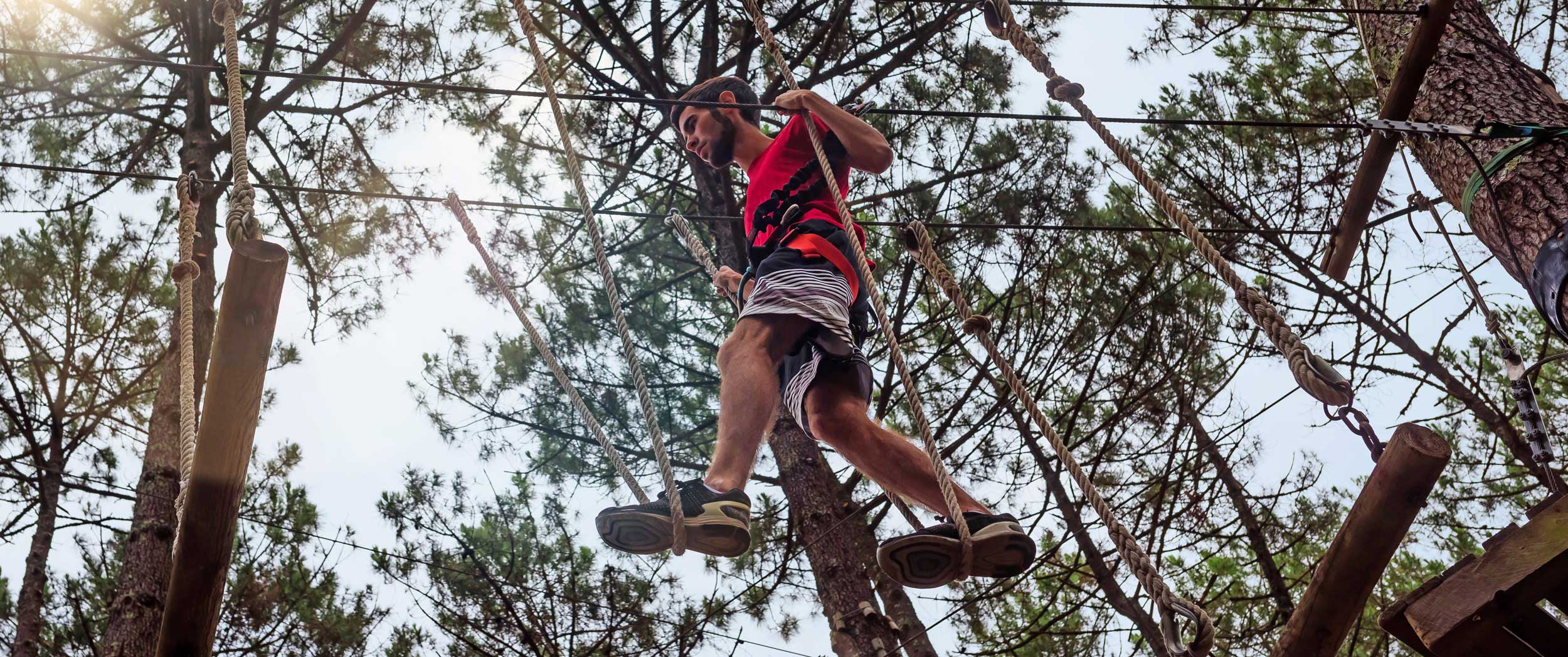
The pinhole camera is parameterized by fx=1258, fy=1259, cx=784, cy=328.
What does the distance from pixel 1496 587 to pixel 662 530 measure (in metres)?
1.40

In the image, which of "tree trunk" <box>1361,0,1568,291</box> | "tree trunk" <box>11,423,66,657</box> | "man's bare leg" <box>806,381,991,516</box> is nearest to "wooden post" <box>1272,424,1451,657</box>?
"man's bare leg" <box>806,381,991,516</box>

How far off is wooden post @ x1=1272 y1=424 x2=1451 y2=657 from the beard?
1.84 meters

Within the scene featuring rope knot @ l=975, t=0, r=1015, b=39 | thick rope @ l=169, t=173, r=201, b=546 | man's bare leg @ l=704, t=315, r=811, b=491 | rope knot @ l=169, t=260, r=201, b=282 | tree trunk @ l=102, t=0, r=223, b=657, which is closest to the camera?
thick rope @ l=169, t=173, r=201, b=546

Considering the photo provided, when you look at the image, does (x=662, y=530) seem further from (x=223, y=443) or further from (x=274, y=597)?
(x=274, y=597)

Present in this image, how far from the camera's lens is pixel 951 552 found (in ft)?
7.47

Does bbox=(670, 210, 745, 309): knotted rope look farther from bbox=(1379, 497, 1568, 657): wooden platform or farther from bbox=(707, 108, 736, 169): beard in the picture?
bbox=(1379, 497, 1568, 657): wooden platform

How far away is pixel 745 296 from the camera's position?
10.1 feet

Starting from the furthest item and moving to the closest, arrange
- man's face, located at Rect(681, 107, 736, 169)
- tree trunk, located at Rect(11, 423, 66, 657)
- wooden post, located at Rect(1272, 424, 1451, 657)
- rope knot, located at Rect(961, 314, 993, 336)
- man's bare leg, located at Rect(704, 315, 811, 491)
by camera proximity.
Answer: tree trunk, located at Rect(11, 423, 66, 657), man's face, located at Rect(681, 107, 736, 169), rope knot, located at Rect(961, 314, 993, 336), man's bare leg, located at Rect(704, 315, 811, 491), wooden post, located at Rect(1272, 424, 1451, 657)

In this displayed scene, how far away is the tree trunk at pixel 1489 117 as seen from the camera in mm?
2984

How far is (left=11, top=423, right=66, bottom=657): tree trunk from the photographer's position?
5.24m

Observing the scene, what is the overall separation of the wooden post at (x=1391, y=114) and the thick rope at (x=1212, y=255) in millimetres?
657

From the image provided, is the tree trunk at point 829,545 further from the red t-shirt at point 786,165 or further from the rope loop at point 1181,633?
the rope loop at point 1181,633

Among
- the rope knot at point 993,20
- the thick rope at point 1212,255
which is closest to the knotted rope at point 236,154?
the thick rope at point 1212,255

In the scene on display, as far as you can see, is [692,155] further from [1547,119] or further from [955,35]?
[1547,119]
